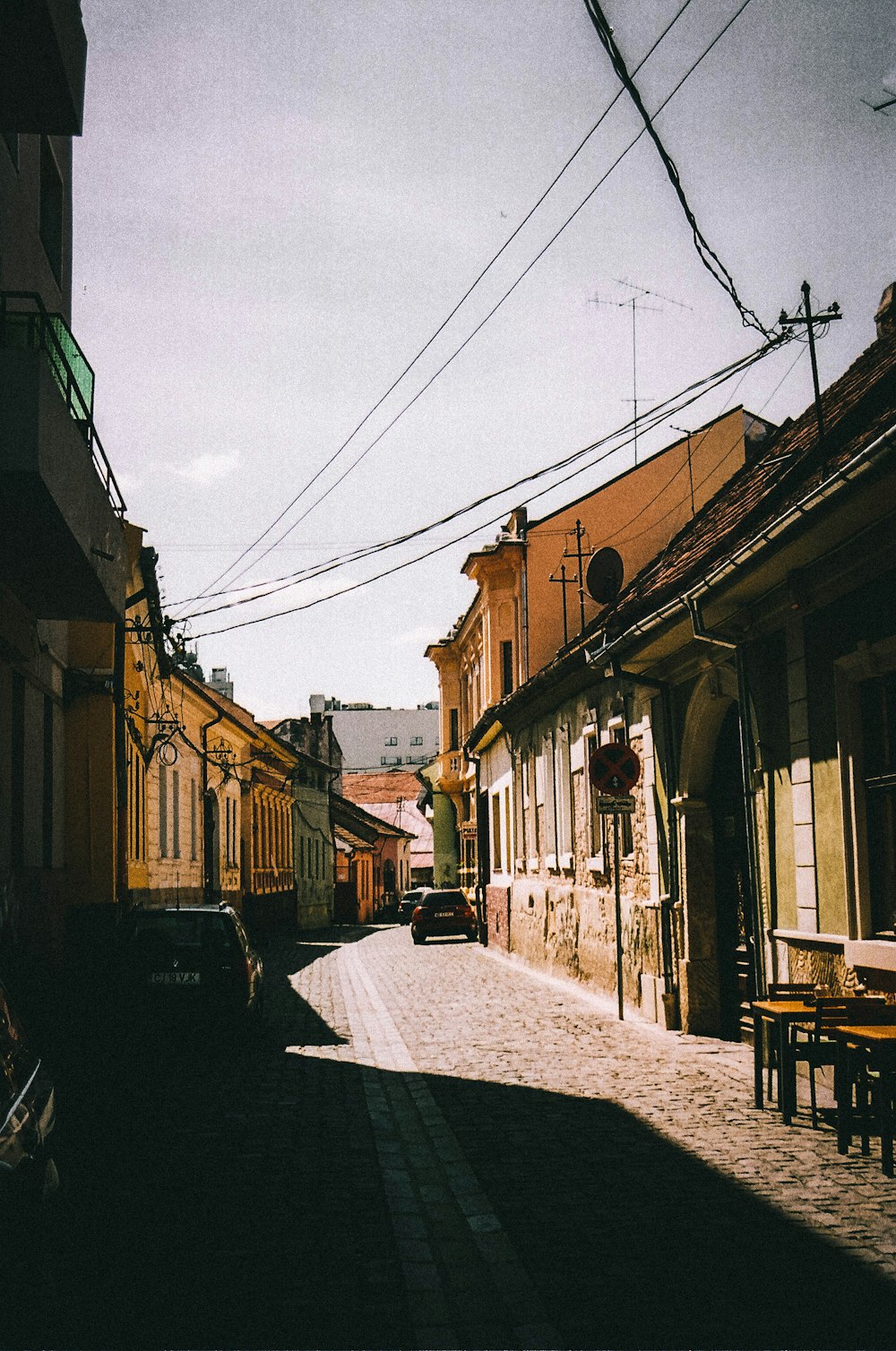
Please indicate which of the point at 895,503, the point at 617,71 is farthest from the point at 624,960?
the point at 617,71

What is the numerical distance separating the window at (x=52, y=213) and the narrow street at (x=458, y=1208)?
32.7ft

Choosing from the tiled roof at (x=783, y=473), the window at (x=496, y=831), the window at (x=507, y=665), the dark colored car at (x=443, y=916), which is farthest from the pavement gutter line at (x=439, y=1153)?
the window at (x=507, y=665)

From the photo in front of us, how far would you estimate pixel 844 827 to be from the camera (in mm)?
9531

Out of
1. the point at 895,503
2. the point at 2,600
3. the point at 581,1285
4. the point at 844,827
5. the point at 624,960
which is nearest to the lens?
the point at 581,1285

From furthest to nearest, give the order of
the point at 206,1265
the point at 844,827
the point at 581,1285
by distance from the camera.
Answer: the point at 844,827 → the point at 206,1265 → the point at 581,1285

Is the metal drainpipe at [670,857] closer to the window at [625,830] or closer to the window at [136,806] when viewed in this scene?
the window at [625,830]

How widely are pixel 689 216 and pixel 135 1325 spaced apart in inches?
320

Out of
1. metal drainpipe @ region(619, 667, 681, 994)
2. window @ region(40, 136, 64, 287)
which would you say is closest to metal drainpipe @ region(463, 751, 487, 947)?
metal drainpipe @ region(619, 667, 681, 994)

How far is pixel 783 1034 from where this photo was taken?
8547 mm

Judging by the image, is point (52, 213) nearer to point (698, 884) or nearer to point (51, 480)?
point (51, 480)

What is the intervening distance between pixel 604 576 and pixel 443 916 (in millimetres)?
18961

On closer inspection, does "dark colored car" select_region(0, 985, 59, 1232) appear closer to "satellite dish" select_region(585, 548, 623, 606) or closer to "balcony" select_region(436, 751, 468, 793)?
"satellite dish" select_region(585, 548, 623, 606)

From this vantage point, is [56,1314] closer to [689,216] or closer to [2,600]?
[689,216]

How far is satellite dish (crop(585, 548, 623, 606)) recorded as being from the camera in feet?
64.4
